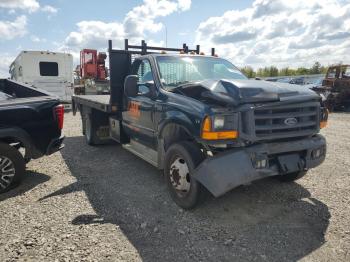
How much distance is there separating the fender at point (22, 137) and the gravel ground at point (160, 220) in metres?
0.54

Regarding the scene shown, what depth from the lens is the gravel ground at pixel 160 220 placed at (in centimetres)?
323

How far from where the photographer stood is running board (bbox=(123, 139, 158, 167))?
195 inches

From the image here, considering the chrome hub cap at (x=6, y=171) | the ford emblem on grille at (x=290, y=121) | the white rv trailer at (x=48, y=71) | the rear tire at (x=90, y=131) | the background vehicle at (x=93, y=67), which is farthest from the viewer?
the background vehicle at (x=93, y=67)

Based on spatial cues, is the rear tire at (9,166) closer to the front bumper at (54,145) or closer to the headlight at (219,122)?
the front bumper at (54,145)

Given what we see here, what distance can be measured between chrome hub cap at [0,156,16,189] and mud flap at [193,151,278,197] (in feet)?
10.2

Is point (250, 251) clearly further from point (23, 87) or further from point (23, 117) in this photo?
point (23, 87)

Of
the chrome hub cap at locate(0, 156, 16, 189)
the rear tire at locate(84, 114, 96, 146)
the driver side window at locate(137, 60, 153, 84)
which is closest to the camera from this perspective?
the chrome hub cap at locate(0, 156, 16, 189)

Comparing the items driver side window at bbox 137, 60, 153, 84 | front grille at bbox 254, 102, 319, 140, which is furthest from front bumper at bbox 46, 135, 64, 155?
front grille at bbox 254, 102, 319, 140

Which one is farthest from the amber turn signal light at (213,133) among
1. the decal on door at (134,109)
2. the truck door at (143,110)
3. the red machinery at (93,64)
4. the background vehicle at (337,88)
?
the red machinery at (93,64)

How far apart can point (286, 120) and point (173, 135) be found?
60.7 inches

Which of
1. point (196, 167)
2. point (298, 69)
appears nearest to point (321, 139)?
point (196, 167)

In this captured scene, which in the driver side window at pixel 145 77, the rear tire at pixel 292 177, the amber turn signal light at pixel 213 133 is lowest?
the rear tire at pixel 292 177

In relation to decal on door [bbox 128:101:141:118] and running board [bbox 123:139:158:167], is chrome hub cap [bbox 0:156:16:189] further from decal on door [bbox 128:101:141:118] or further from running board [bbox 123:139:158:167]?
decal on door [bbox 128:101:141:118]

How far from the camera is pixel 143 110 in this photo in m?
5.23
